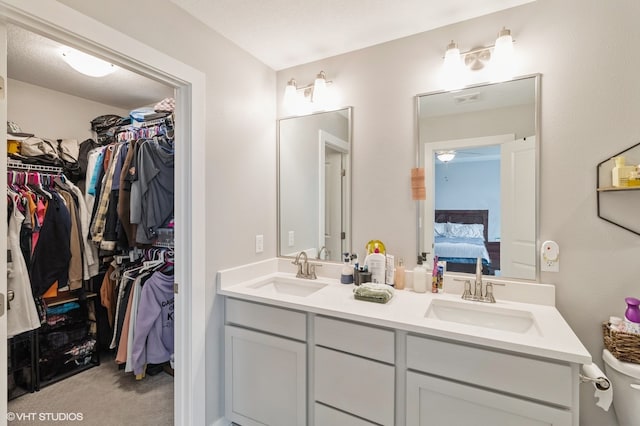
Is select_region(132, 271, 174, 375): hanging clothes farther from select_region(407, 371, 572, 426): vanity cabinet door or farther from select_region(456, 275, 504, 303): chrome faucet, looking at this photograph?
select_region(456, 275, 504, 303): chrome faucet

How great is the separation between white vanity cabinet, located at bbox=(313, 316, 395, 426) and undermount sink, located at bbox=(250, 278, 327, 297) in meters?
0.46

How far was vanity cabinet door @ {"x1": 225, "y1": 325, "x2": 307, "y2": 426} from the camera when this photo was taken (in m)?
1.54

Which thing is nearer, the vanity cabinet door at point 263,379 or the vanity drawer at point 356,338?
the vanity drawer at point 356,338

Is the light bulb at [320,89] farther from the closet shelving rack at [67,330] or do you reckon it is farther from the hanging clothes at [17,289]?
the closet shelving rack at [67,330]

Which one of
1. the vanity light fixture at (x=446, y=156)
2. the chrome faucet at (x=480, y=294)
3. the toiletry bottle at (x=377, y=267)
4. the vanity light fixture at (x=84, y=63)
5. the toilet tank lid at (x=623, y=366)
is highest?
the vanity light fixture at (x=84, y=63)

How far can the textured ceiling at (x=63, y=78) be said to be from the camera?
1961 mm

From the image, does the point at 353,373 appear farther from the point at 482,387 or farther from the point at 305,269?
the point at 305,269

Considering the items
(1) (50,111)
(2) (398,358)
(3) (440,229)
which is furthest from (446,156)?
(1) (50,111)

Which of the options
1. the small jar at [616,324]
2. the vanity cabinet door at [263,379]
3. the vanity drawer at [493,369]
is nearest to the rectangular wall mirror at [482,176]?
the small jar at [616,324]

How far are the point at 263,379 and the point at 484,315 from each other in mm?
1216

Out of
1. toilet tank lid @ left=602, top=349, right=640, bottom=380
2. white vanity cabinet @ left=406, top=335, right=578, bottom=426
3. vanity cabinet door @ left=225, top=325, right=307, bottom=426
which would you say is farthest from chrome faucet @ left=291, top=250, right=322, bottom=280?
toilet tank lid @ left=602, top=349, right=640, bottom=380

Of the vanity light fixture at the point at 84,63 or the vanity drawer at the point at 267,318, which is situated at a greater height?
the vanity light fixture at the point at 84,63

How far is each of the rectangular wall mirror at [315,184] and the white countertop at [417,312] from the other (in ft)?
0.74

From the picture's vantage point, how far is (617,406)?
1258mm
